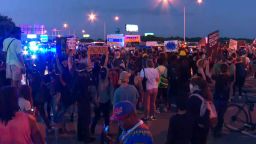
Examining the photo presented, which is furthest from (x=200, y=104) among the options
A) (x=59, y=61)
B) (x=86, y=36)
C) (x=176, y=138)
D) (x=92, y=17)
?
(x=86, y=36)

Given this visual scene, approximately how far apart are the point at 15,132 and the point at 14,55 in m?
5.66

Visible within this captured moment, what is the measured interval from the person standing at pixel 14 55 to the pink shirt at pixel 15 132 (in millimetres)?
5328

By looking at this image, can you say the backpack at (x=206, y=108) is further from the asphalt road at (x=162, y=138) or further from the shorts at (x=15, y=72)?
the shorts at (x=15, y=72)

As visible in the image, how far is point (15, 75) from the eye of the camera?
35.9 feet

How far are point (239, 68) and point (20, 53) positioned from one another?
42.5 ft

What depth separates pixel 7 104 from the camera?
5.56 metres

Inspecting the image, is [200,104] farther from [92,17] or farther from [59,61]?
[92,17]

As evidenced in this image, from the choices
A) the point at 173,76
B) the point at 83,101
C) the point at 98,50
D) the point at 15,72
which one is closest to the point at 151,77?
the point at 173,76

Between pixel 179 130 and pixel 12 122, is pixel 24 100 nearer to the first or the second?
pixel 12 122

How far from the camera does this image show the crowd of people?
554cm

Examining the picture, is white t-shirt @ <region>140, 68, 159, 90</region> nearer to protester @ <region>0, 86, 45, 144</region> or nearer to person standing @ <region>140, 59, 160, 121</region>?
person standing @ <region>140, 59, 160, 121</region>

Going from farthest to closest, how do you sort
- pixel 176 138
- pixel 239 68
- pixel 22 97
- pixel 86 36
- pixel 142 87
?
pixel 86 36 < pixel 239 68 < pixel 142 87 < pixel 22 97 < pixel 176 138

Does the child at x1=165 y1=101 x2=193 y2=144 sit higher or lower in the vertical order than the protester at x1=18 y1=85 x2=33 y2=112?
lower

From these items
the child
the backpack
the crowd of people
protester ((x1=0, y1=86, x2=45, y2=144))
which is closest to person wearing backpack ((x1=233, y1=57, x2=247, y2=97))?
the crowd of people
